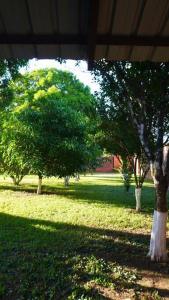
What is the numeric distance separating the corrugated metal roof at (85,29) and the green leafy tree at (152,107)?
5998 mm

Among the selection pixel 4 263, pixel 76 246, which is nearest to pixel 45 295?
pixel 4 263

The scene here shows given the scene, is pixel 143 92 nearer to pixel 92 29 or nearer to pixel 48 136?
pixel 92 29

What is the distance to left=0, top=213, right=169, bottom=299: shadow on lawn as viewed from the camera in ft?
28.9

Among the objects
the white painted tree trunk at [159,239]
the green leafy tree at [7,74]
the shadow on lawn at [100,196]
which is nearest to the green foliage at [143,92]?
the white painted tree trunk at [159,239]

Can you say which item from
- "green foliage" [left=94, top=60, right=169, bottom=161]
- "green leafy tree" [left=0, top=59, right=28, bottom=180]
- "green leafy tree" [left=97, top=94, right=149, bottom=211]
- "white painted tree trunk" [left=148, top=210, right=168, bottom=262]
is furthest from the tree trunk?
"green leafy tree" [left=0, top=59, right=28, bottom=180]

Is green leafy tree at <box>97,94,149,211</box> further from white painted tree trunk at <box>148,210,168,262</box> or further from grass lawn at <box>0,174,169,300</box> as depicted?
white painted tree trunk at <box>148,210,168,262</box>

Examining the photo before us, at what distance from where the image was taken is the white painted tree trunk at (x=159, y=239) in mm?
9703

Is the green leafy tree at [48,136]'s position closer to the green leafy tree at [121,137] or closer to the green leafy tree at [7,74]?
the green leafy tree at [121,137]

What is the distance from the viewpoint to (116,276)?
27.0 feet

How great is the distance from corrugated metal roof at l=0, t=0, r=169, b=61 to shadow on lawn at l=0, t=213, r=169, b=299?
518cm

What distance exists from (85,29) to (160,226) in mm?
7154

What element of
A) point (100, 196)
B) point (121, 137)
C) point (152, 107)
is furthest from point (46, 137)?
point (152, 107)

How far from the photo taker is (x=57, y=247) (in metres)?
10.9

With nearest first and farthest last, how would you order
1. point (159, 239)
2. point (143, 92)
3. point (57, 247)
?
point (159, 239), point (143, 92), point (57, 247)
